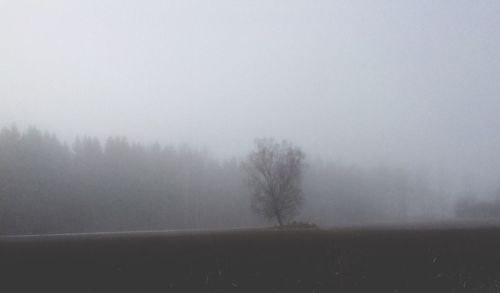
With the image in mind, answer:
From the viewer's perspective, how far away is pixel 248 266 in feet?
53.2

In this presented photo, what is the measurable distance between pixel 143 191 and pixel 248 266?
42.5m

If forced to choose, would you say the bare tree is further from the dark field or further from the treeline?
the dark field

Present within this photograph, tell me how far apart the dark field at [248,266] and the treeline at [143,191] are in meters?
18.8

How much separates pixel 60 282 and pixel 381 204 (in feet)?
207

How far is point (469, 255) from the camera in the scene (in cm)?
1955

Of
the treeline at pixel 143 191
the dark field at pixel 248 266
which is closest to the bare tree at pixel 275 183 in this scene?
the treeline at pixel 143 191

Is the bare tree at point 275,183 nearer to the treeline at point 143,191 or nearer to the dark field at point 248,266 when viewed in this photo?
the treeline at point 143,191

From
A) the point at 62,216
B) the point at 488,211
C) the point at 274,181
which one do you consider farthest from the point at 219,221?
the point at 488,211

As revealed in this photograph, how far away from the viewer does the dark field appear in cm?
1477

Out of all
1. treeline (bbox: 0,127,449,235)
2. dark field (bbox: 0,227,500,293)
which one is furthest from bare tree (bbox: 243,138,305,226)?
dark field (bbox: 0,227,500,293)

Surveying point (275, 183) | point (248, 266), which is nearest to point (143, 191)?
point (275, 183)

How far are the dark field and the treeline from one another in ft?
61.7

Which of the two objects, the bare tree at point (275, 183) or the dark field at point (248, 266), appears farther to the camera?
the bare tree at point (275, 183)

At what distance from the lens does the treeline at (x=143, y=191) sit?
4466 centimetres
